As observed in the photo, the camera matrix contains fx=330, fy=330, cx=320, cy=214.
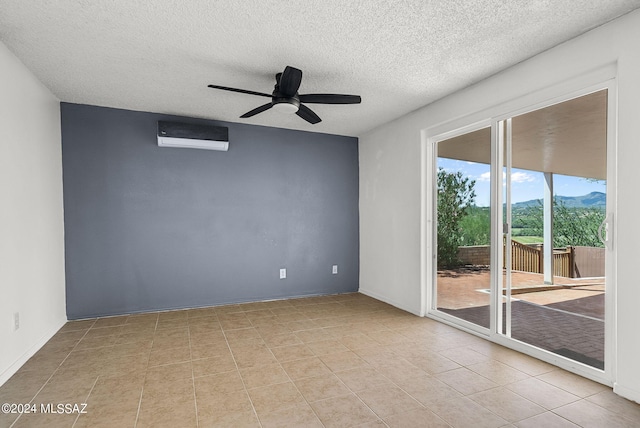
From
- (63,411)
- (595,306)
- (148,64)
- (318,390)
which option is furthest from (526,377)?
A: (148,64)

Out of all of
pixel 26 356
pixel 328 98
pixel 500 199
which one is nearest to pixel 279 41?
pixel 328 98

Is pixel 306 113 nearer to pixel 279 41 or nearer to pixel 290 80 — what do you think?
pixel 290 80

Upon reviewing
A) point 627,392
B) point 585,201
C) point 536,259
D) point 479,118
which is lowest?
point 627,392

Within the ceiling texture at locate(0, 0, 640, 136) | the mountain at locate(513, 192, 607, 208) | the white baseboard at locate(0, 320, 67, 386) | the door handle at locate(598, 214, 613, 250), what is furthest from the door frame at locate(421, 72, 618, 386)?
the white baseboard at locate(0, 320, 67, 386)

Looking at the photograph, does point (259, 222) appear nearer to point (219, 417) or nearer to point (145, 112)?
point (145, 112)

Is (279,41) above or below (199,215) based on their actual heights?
above

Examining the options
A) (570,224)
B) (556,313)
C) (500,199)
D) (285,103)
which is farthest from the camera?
(556,313)

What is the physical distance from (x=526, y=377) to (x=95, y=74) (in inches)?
171

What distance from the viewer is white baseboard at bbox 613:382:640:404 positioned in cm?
204

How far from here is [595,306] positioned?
2672mm

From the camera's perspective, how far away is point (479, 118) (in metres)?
3.20

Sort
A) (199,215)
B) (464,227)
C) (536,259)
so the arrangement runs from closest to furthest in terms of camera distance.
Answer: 1. (536,259)
2. (464,227)
3. (199,215)

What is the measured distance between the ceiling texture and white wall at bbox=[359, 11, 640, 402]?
13 centimetres

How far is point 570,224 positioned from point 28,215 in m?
4.51
